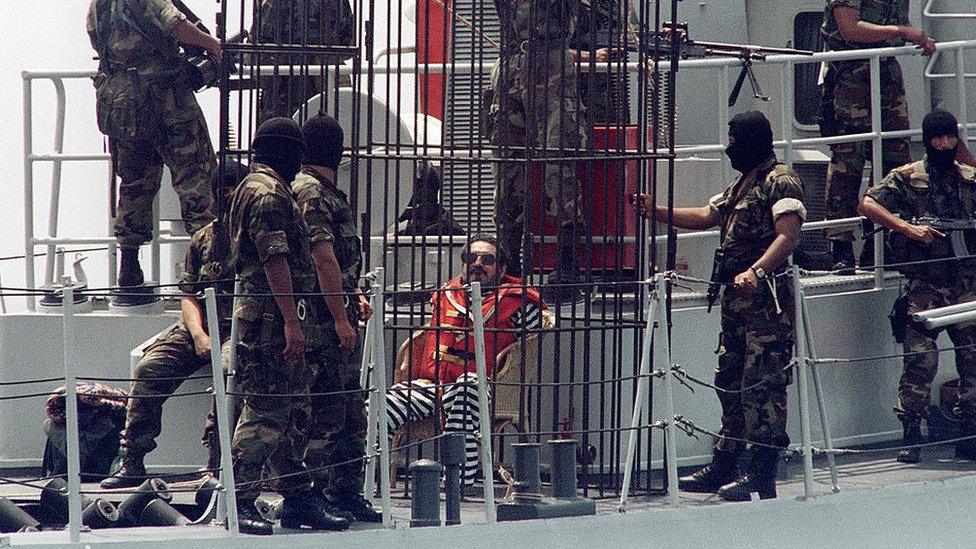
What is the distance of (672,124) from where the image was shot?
7.93 meters

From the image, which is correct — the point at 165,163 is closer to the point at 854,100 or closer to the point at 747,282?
the point at 747,282

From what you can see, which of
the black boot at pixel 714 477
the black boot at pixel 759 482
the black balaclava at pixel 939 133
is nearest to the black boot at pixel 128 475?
the black boot at pixel 714 477

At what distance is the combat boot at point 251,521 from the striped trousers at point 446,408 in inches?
40.8

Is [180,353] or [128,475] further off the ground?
[180,353]

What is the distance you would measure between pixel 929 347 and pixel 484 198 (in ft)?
8.12

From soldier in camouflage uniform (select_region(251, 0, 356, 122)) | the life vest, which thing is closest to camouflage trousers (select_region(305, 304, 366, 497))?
the life vest

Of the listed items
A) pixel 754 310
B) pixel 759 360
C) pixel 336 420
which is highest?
pixel 754 310

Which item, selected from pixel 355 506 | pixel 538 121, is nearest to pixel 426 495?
pixel 355 506

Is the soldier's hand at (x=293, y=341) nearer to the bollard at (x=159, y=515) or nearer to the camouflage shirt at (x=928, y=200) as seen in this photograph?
the bollard at (x=159, y=515)

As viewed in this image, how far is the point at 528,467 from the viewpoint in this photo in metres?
7.00

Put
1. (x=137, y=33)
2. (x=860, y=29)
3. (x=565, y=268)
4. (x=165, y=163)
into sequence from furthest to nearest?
(x=860, y=29) → (x=165, y=163) → (x=137, y=33) → (x=565, y=268)

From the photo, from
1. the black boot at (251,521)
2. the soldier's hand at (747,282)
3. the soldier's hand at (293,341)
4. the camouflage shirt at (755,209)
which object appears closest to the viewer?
the black boot at (251,521)

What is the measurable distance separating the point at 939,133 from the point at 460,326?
2526mm

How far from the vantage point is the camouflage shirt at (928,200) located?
8.73 m
